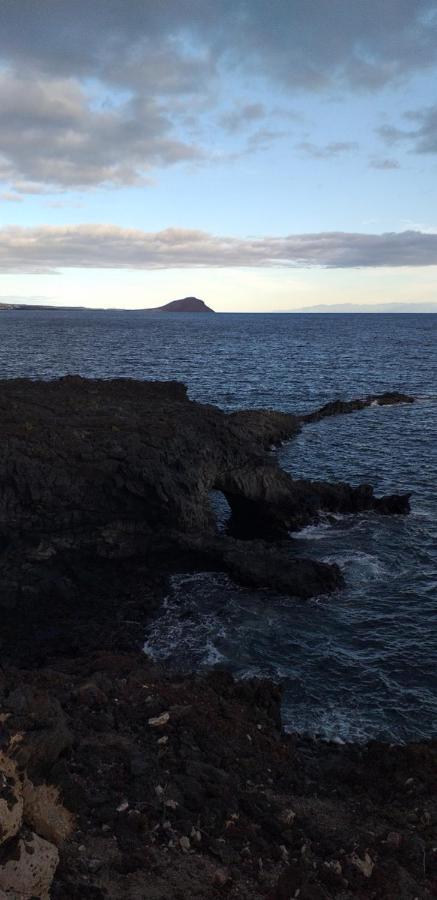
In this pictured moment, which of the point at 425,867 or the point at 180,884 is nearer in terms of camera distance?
the point at 180,884

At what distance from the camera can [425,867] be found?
12.9 meters

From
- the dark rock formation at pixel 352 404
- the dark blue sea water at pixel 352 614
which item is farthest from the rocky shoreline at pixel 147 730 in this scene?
the dark rock formation at pixel 352 404

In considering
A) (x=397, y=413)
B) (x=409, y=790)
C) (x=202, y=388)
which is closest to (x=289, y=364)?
(x=202, y=388)

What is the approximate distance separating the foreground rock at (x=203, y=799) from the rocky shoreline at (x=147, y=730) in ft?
0.15

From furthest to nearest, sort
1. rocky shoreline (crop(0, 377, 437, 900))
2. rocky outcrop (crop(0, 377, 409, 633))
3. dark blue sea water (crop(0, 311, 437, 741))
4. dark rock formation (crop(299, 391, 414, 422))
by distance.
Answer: dark rock formation (crop(299, 391, 414, 422)), rocky outcrop (crop(0, 377, 409, 633)), dark blue sea water (crop(0, 311, 437, 741)), rocky shoreline (crop(0, 377, 437, 900))

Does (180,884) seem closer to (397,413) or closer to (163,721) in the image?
(163,721)

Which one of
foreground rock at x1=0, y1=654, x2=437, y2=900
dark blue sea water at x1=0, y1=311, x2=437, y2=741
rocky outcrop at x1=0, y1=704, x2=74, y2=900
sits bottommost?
dark blue sea water at x1=0, y1=311, x2=437, y2=741

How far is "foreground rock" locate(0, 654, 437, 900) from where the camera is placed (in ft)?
37.2

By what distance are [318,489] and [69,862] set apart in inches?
1193

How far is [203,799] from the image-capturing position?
13.6m

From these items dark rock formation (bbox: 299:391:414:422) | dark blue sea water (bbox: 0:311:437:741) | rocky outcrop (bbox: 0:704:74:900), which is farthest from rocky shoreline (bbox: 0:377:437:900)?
dark rock formation (bbox: 299:391:414:422)

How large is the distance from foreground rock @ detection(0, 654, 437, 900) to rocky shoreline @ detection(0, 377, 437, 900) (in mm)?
44

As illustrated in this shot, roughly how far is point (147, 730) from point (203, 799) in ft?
9.15

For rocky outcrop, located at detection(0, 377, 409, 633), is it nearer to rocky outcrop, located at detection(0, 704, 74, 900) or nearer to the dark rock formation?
rocky outcrop, located at detection(0, 704, 74, 900)
